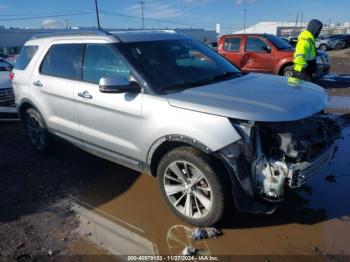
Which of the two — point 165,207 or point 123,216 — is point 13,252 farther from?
point 165,207

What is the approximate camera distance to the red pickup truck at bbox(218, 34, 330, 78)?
11.5 meters

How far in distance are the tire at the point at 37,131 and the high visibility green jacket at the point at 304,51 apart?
4881mm

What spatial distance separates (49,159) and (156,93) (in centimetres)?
293

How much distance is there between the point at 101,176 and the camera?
5.09 meters

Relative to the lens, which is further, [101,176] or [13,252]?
[101,176]

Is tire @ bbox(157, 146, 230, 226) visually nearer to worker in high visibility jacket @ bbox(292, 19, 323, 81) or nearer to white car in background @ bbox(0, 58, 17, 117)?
worker in high visibility jacket @ bbox(292, 19, 323, 81)

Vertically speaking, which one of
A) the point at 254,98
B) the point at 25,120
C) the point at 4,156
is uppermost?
the point at 254,98

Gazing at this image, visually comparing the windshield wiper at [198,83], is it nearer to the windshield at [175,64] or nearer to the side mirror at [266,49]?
the windshield at [175,64]

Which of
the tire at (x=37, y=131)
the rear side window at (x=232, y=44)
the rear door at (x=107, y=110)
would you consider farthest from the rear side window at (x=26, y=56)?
the rear side window at (x=232, y=44)

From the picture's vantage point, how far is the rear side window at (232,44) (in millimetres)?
12487

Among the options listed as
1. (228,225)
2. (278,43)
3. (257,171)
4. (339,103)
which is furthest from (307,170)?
(278,43)

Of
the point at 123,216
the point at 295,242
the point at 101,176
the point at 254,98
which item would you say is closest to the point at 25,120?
the point at 101,176

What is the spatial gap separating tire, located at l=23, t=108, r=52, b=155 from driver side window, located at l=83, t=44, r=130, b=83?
147 centimetres

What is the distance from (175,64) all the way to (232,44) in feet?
29.1
